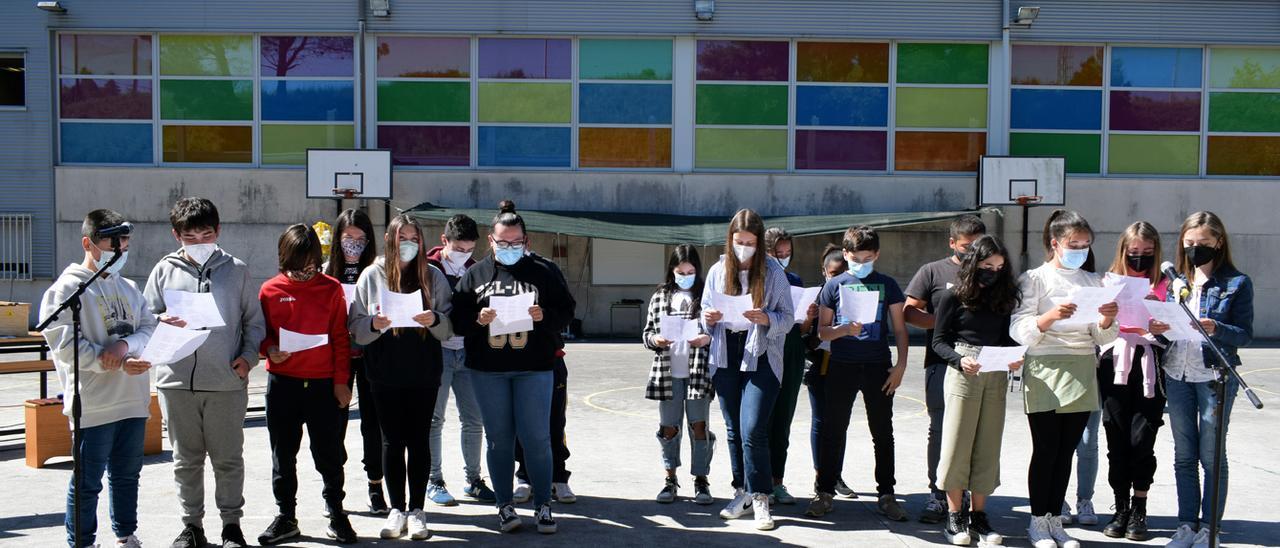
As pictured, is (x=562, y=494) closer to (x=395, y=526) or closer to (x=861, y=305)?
(x=395, y=526)

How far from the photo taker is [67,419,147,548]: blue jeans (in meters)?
5.29

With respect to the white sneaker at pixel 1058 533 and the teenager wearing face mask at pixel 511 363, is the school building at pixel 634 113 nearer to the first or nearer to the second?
the teenager wearing face mask at pixel 511 363

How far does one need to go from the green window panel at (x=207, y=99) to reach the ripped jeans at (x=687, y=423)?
16.5m

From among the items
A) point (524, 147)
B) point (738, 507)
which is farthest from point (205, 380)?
point (524, 147)

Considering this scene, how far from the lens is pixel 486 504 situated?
7.02m

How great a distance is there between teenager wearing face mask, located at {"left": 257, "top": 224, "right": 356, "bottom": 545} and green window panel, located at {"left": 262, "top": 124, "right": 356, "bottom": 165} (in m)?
15.7

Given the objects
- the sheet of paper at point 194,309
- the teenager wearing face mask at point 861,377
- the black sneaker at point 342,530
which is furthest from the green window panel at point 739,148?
the sheet of paper at point 194,309

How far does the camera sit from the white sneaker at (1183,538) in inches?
234

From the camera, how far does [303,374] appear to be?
5.85 metres

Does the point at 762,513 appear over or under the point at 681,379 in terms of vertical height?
under

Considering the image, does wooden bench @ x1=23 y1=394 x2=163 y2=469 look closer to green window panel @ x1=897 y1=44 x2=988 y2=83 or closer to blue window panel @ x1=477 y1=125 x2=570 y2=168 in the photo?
blue window panel @ x1=477 y1=125 x2=570 y2=168

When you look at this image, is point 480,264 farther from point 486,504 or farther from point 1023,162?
point 1023,162

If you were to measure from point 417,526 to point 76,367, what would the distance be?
214 centimetres

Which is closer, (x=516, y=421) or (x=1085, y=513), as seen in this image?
(x=516, y=421)
